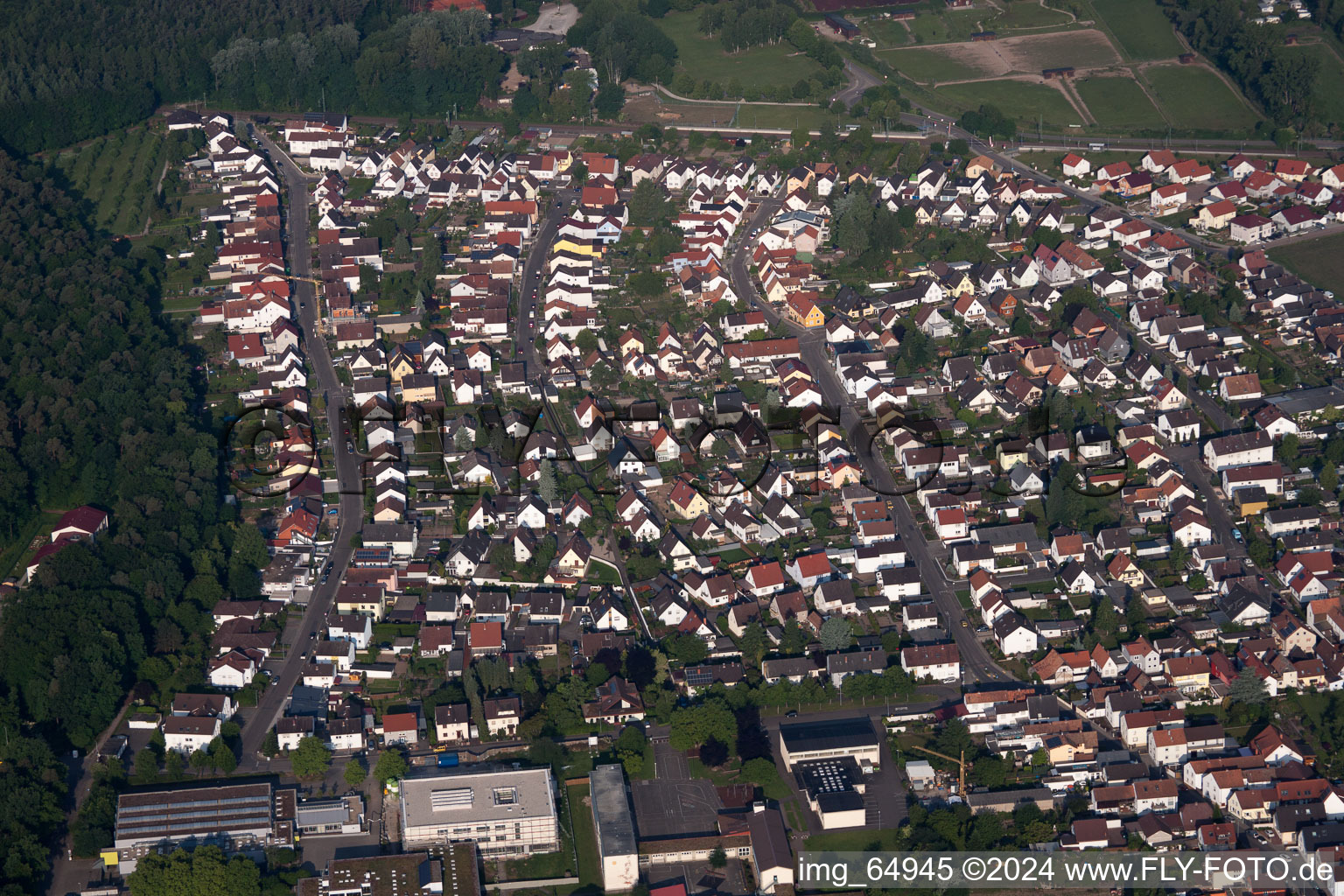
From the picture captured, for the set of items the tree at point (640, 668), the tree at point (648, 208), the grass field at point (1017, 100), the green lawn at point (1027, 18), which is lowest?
the tree at point (640, 668)

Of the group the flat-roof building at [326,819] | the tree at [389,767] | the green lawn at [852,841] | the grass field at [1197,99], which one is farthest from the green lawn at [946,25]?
the flat-roof building at [326,819]

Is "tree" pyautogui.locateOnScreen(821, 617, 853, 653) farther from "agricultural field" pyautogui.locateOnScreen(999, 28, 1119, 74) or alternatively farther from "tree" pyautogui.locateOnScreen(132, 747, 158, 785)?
"agricultural field" pyautogui.locateOnScreen(999, 28, 1119, 74)

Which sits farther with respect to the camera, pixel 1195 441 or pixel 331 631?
pixel 1195 441

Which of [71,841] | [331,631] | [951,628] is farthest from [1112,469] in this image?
[71,841]

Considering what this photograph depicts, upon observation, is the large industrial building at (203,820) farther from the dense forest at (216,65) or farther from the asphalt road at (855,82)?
the asphalt road at (855,82)

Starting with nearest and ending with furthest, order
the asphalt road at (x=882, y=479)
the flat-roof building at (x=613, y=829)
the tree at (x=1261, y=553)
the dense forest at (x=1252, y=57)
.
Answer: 1. the flat-roof building at (x=613, y=829)
2. the asphalt road at (x=882, y=479)
3. the tree at (x=1261, y=553)
4. the dense forest at (x=1252, y=57)

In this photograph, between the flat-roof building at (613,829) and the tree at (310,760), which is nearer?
the flat-roof building at (613,829)

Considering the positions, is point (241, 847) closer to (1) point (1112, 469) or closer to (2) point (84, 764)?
(2) point (84, 764)
